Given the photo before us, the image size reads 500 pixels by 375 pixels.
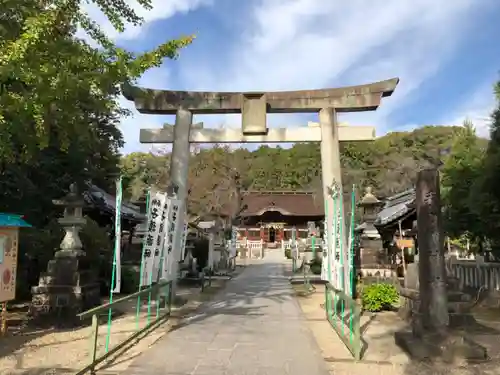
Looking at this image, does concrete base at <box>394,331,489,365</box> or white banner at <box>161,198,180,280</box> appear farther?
white banner at <box>161,198,180,280</box>

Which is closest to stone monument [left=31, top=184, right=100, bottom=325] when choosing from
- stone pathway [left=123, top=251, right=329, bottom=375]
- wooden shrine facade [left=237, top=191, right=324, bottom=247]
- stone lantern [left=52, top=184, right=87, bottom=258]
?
stone lantern [left=52, top=184, right=87, bottom=258]

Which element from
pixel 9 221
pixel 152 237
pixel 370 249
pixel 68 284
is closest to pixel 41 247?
pixel 68 284

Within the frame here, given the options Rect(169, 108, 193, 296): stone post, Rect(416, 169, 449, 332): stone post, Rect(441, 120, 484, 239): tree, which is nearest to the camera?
Rect(416, 169, 449, 332): stone post

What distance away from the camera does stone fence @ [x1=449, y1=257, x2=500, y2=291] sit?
11.7 metres

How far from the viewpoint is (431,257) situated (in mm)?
6613

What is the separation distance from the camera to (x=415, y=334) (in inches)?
269

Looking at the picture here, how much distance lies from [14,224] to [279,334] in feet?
16.4

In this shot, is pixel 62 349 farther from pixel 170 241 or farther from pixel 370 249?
pixel 370 249

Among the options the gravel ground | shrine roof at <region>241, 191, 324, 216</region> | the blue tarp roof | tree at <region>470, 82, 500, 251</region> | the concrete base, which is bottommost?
the gravel ground

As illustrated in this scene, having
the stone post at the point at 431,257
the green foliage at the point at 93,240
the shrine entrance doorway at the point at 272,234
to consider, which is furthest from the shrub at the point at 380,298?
the shrine entrance doorway at the point at 272,234

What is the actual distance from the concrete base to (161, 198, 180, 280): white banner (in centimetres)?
552

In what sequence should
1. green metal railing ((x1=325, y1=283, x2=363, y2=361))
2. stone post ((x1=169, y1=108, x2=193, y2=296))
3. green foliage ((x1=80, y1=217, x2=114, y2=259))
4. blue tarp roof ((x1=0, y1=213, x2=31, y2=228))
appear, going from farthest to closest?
1. stone post ((x1=169, y1=108, x2=193, y2=296))
2. green foliage ((x1=80, y1=217, x2=114, y2=259))
3. blue tarp roof ((x1=0, y1=213, x2=31, y2=228))
4. green metal railing ((x1=325, y1=283, x2=363, y2=361))

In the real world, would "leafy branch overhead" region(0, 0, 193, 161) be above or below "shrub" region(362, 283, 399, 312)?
above

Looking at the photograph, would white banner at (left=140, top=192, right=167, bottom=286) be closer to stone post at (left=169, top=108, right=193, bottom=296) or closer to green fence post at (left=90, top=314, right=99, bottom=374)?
stone post at (left=169, top=108, right=193, bottom=296)
